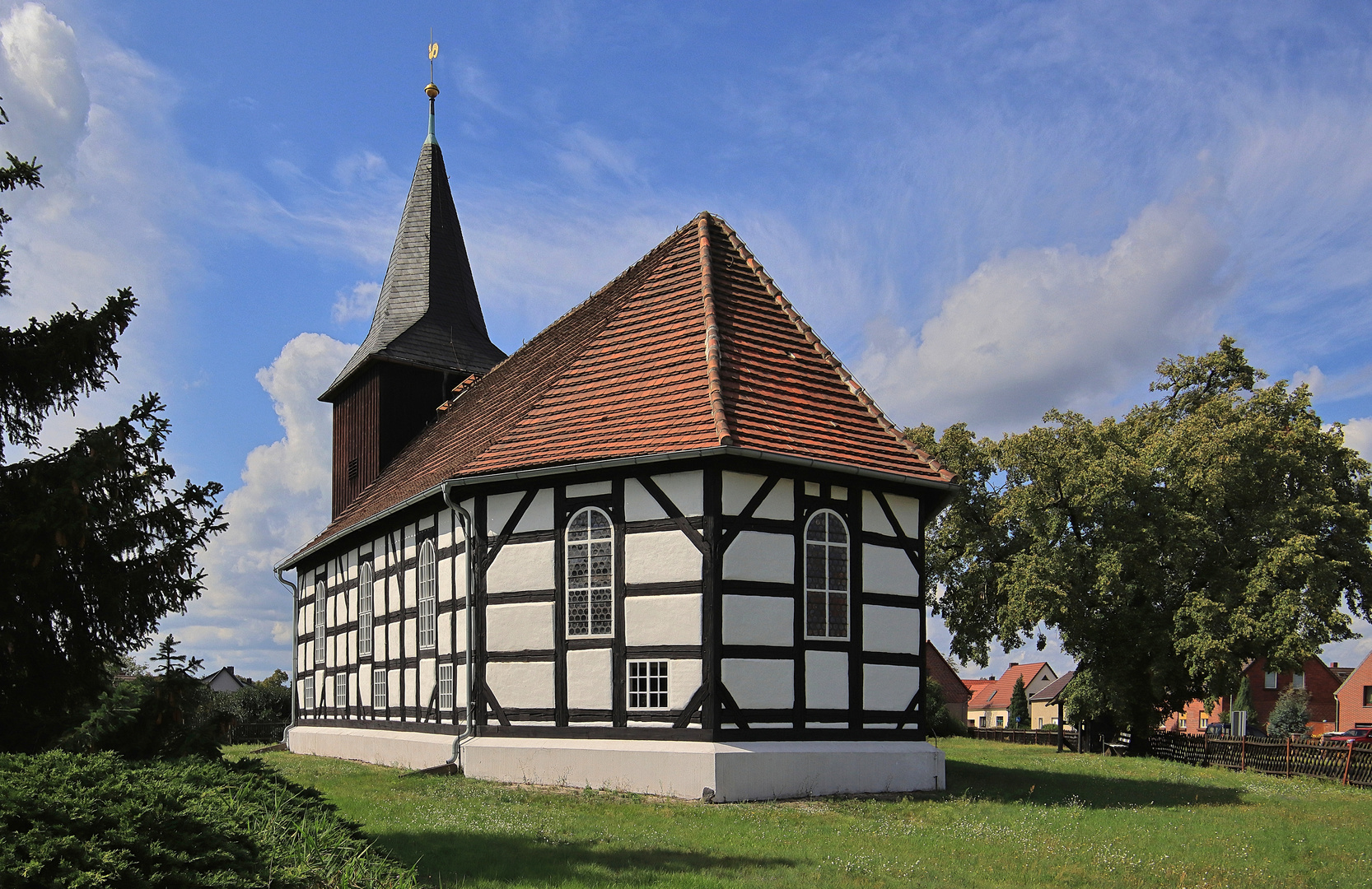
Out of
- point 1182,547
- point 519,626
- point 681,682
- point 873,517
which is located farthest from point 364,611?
point 1182,547

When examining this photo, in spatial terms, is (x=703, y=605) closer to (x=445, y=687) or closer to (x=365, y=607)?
(x=445, y=687)

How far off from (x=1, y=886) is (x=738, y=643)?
10.0 m

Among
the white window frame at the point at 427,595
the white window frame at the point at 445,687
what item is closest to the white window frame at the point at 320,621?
the white window frame at the point at 427,595

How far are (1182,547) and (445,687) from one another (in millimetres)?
20603

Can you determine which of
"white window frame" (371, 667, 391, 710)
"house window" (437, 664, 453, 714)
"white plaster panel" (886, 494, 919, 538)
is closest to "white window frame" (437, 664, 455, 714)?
"house window" (437, 664, 453, 714)

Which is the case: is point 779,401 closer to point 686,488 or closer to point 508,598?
point 686,488

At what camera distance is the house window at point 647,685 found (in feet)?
48.0

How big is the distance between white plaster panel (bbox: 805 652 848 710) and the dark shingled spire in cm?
1517

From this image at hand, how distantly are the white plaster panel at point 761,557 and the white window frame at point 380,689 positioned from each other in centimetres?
886

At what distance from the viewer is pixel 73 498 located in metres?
7.83

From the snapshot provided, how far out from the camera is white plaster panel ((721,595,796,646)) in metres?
14.5

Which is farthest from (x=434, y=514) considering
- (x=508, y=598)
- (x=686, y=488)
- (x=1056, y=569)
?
(x=1056, y=569)

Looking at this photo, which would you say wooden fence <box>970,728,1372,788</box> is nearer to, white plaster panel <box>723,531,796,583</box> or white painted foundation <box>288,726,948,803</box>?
white painted foundation <box>288,726,948,803</box>

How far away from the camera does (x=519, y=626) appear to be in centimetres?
1583
